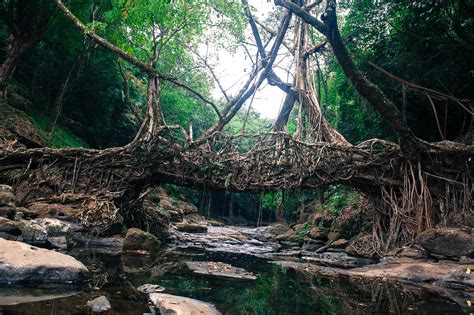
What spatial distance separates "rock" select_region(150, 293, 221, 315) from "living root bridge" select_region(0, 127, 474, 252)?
5.59 meters

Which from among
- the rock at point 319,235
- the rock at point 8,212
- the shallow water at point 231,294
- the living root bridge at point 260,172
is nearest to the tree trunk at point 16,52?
the living root bridge at point 260,172

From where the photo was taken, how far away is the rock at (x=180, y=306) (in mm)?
3656

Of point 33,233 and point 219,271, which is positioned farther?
point 33,233

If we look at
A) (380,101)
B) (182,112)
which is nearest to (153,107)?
(380,101)

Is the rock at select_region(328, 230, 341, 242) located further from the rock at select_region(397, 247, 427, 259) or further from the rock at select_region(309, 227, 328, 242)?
the rock at select_region(397, 247, 427, 259)

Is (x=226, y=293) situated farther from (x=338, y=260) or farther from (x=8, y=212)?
(x=338, y=260)

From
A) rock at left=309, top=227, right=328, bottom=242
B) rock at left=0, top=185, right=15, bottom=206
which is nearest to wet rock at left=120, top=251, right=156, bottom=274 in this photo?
rock at left=0, top=185, right=15, bottom=206

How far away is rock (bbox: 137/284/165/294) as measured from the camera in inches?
178

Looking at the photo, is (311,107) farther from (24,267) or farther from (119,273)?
(24,267)

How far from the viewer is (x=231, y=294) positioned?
194 inches

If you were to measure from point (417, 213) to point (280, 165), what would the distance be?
3.29 m

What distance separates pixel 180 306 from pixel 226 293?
1284 millimetres

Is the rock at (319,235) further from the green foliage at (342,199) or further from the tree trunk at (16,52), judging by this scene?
the tree trunk at (16,52)

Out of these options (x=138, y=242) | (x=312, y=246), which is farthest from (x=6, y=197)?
(x=312, y=246)
